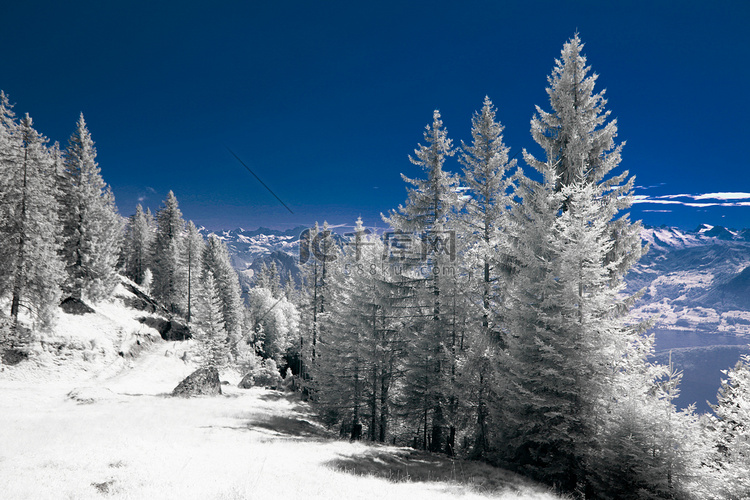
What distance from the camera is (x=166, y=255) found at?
155 feet

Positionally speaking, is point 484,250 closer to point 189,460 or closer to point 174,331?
point 189,460

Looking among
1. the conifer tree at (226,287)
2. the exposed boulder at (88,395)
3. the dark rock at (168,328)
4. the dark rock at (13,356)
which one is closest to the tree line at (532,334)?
the exposed boulder at (88,395)

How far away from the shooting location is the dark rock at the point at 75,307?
91.8 ft

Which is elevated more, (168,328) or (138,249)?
(138,249)

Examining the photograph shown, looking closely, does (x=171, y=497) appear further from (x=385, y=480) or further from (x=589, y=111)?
(x=589, y=111)

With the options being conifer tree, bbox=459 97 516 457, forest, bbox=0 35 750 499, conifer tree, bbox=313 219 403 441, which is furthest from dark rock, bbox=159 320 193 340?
conifer tree, bbox=459 97 516 457

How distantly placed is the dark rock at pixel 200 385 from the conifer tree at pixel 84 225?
45.6 ft

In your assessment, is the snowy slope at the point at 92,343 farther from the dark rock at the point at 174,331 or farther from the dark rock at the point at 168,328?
the dark rock at the point at 174,331

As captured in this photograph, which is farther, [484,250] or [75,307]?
[75,307]

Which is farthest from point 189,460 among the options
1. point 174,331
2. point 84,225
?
point 174,331

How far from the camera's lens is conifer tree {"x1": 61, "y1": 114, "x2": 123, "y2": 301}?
29.2m

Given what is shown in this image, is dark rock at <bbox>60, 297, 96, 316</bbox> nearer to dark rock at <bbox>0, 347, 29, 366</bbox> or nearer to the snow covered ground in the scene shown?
the snow covered ground

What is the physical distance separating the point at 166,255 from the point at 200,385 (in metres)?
29.3

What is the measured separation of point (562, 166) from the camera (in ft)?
46.0
